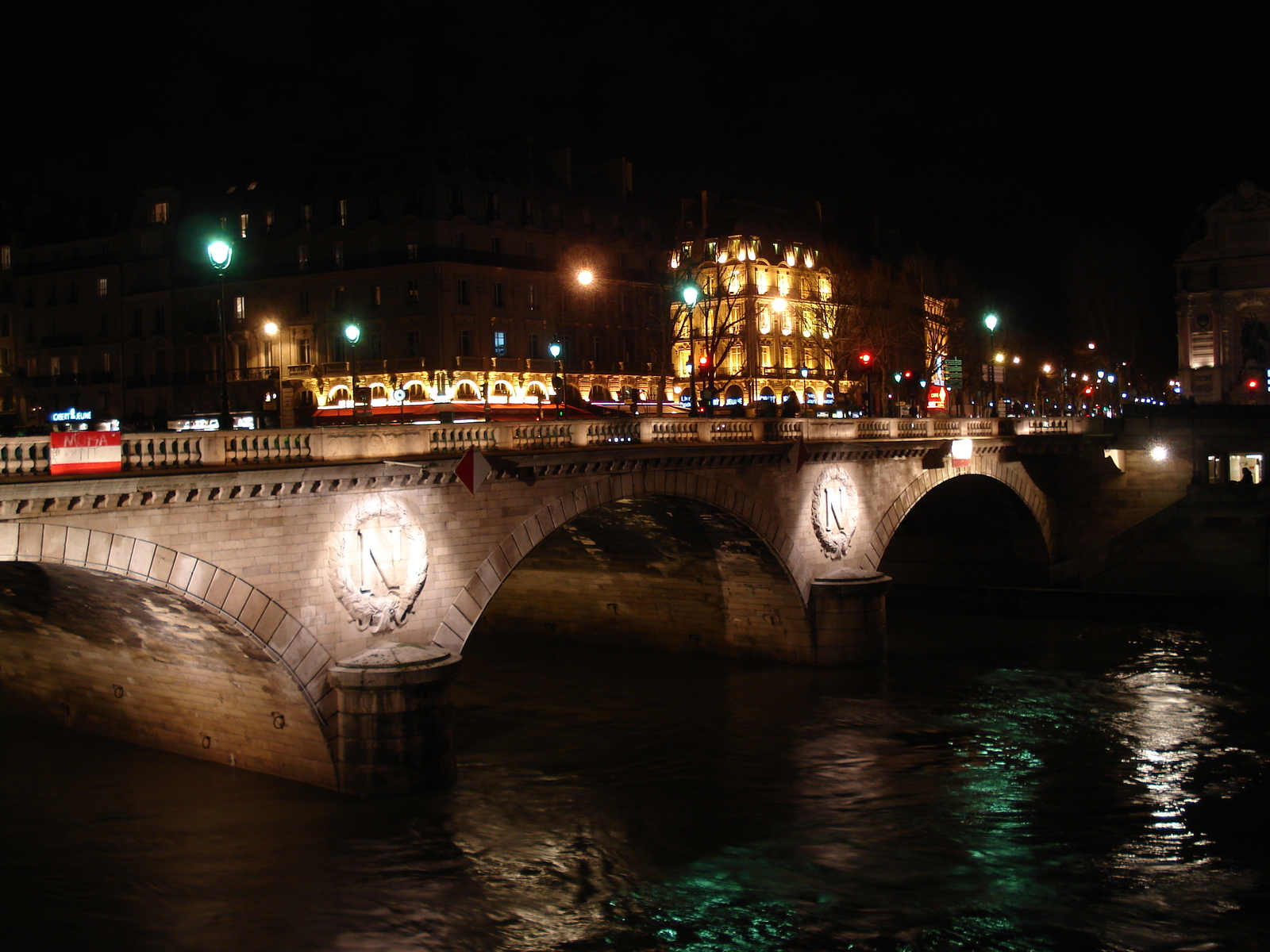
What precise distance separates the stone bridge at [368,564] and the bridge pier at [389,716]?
0.14 feet

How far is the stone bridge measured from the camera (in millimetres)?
18672

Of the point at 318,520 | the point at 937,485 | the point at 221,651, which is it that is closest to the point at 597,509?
the point at 318,520

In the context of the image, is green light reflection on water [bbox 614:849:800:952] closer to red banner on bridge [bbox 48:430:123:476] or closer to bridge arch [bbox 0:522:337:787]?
bridge arch [bbox 0:522:337:787]

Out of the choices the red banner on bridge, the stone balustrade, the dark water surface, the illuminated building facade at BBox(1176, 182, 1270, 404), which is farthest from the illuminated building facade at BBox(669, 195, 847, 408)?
the red banner on bridge

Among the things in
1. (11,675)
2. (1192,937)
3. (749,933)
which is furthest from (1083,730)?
(11,675)

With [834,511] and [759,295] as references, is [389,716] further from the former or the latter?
[759,295]

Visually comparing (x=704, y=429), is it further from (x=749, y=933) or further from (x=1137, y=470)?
(x=1137, y=470)

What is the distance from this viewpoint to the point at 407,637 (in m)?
22.6

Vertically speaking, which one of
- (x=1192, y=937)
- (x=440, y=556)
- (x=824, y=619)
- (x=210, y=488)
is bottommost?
(x=1192, y=937)

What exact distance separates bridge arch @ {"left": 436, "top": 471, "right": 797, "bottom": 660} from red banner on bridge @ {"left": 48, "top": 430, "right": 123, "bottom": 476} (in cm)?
746

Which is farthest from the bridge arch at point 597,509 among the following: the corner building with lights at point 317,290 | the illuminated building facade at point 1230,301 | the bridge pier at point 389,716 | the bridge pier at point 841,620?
the illuminated building facade at point 1230,301

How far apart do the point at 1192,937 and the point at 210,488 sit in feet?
51.3

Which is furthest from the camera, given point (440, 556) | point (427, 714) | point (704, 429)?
point (704, 429)

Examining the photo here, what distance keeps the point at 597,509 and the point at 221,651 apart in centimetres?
1119
